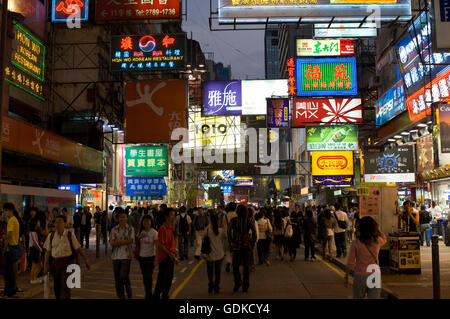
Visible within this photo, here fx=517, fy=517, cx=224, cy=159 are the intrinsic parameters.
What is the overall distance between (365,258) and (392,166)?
16282mm

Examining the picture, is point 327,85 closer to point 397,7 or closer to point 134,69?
point 134,69

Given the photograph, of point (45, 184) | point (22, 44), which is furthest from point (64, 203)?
point (22, 44)

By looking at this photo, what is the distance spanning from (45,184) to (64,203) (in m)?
4.51

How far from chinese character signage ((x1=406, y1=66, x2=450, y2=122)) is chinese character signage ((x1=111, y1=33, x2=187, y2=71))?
9.50 meters

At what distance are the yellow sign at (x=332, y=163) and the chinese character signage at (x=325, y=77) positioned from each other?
3042 mm

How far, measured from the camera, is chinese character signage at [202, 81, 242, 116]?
2670cm

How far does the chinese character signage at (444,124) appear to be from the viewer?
53.2 ft

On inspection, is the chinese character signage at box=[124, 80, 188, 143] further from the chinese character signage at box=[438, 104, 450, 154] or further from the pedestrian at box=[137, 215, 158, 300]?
the pedestrian at box=[137, 215, 158, 300]

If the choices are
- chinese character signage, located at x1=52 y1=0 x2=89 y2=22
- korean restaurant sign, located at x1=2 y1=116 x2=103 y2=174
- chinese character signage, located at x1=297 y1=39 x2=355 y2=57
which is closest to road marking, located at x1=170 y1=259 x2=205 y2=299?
korean restaurant sign, located at x1=2 y1=116 x2=103 y2=174

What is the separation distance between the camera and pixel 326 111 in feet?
85.6

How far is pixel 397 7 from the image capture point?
43.2 ft

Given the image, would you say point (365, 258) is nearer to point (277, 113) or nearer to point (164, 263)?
point (164, 263)

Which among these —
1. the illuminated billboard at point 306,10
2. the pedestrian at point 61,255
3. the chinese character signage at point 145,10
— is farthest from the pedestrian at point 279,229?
the pedestrian at point 61,255

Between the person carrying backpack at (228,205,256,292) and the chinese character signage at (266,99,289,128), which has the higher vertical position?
the chinese character signage at (266,99,289,128)
